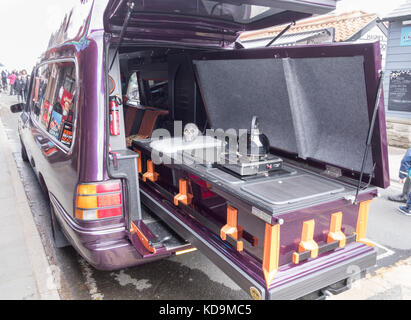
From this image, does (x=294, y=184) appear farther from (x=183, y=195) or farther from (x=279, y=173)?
(x=183, y=195)

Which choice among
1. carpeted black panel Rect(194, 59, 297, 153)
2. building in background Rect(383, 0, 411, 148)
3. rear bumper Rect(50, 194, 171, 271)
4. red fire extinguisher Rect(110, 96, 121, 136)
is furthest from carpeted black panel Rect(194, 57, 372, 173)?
building in background Rect(383, 0, 411, 148)

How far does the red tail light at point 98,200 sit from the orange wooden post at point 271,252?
1.14m

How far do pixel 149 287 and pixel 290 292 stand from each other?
5.09 feet

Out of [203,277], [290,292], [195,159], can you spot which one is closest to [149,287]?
[203,277]

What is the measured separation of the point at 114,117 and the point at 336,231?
176cm

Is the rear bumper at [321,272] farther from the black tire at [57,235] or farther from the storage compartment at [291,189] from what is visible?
the black tire at [57,235]

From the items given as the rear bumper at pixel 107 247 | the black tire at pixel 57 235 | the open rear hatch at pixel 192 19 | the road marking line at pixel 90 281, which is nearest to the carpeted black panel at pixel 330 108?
the open rear hatch at pixel 192 19

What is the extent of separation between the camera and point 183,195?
103 inches

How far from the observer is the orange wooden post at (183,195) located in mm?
2588

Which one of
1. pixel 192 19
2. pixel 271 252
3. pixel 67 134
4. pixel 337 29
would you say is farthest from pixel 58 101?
pixel 337 29

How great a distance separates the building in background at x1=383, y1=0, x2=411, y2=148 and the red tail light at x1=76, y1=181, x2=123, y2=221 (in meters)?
8.08

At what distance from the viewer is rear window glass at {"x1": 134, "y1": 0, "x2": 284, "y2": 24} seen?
8.13 ft

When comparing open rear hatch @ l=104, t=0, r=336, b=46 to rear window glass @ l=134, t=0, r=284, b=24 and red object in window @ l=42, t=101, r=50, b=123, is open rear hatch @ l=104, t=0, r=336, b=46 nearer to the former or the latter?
rear window glass @ l=134, t=0, r=284, b=24
